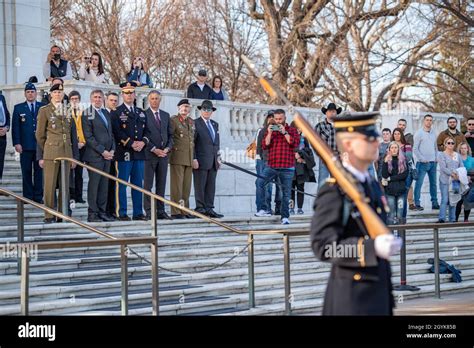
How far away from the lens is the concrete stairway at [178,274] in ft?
41.2

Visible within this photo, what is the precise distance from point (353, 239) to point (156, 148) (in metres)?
9.94

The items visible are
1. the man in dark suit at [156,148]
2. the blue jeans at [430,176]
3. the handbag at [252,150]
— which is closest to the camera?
the man in dark suit at [156,148]

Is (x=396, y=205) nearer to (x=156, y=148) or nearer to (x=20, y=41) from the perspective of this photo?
(x=156, y=148)

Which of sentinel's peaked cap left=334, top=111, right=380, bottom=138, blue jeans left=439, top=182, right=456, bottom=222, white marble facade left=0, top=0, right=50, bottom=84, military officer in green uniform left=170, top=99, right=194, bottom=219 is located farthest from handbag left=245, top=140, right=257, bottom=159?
sentinel's peaked cap left=334, top=111, right=380, bottom=138

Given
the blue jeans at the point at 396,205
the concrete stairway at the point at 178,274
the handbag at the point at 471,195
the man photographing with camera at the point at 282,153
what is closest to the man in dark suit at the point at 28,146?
the concrete stairway at the point at 178,274

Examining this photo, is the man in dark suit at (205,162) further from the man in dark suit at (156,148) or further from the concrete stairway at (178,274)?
the man in dark suit at (156,148)

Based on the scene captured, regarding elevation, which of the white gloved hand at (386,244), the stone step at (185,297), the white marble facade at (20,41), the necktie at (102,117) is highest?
the white marble facade at (20,41)

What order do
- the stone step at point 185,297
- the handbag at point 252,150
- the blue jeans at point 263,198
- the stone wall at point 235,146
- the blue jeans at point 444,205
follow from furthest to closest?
the stone wall at point 235,146, the handbag at point 252,150, the blue jeans at point 444,205, the blue jeans at point 263,198, the stone step at point 185,297

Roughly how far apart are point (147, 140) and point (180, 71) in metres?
21.0

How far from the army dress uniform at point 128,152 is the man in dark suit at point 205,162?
1217mm

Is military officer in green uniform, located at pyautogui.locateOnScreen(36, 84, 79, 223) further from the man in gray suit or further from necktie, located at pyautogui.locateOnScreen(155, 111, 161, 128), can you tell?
necktie, located at pyautogui.locateOnScreen(155, 111, 161, 128)

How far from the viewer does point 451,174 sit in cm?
1962
